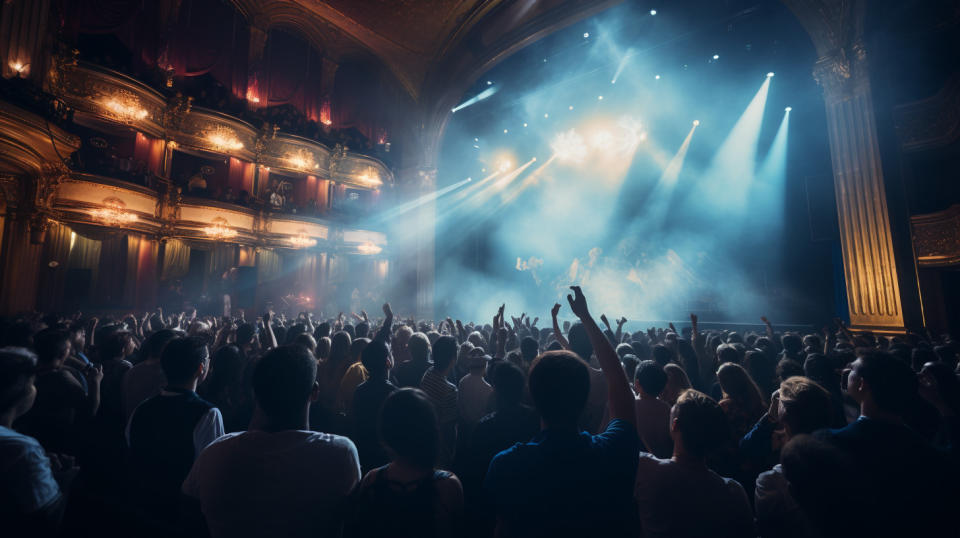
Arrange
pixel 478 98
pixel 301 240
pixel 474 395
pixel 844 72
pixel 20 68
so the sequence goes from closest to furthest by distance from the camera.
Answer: pixel 474 395
pixel 844 72
pixel 20 68
pixel 301 240
pixel 478 98

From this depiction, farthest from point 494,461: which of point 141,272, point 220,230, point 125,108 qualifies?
point 125,108

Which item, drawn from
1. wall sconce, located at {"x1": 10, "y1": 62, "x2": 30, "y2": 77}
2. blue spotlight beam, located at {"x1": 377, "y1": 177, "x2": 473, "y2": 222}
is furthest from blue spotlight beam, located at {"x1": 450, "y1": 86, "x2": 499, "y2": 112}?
wall sconce, located at {"x1": 10, "y1": 62, "x2": 30, "y2": 77}

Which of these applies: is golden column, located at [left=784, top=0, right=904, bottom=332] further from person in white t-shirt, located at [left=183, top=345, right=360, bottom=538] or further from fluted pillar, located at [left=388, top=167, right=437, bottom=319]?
fluted pillar, located at [left=388, top=167, right=437, bottom=319]

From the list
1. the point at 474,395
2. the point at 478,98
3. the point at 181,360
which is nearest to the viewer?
the point at 181,360

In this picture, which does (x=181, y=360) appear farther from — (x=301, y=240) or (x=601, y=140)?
(x=601, y=140)

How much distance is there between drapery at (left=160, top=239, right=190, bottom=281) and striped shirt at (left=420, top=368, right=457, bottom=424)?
1401 centimetres

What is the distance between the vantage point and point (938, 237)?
8.95 meters

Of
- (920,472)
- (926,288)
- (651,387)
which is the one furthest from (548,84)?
(920,472)

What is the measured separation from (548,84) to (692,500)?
52.6ft

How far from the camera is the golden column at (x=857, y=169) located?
7277 mm

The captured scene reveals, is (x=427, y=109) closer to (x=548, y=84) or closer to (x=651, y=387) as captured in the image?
(x=548, y=84)

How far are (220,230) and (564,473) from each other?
612 inches

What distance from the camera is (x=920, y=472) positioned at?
140cm

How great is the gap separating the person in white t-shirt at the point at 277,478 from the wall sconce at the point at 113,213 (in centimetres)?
1331
